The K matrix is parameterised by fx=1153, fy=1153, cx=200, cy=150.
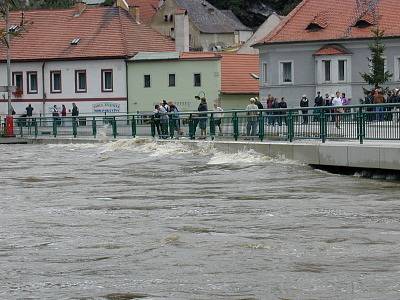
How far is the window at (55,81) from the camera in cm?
8212

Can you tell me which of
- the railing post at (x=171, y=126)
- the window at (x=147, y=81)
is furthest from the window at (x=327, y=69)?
the railing post at (x=171, y=126)

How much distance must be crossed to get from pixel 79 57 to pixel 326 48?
19.0 metres

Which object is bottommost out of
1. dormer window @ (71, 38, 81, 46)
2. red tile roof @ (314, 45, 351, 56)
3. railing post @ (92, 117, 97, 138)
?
railing post @ (92, 117, 97, 138)

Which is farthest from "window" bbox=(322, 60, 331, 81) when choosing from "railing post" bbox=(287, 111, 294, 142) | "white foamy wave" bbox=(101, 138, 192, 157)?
"railing post" bbox=(287, 111, 294, 142)

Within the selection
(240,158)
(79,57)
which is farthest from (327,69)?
(240,158)

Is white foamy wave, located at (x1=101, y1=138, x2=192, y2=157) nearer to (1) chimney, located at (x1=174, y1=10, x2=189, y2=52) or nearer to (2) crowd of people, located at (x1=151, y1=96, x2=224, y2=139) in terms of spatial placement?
(2) crowd of people, located at (x1=151, y1=96, x2=224, y2=139)

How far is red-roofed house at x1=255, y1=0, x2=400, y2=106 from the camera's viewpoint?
69.5 meters

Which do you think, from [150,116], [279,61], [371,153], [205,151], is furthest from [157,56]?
[371,153]

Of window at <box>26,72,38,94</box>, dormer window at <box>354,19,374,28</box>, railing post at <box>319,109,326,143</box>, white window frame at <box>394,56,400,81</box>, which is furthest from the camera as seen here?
window at <box>26,72,38,94</box>

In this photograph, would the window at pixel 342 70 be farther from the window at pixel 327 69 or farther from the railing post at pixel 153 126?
the railing post at pixel 153 126

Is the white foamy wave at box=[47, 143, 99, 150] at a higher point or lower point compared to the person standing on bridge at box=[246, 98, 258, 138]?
lower

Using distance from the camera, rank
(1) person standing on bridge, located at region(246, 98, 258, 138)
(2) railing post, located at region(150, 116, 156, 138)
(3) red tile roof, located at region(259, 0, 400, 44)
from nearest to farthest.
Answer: (1) person standing on bridge, located at region(246, 98, 258, 138) < (2) railing post, located at region(150, 116, 156, 138) < (3) red tile roof, located at region(259, 0, 400, 44)

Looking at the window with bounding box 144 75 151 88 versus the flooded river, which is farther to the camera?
the window with bounding box 144 75 151 88

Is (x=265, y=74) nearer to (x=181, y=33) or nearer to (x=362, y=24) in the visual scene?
(x=362, y=24)
